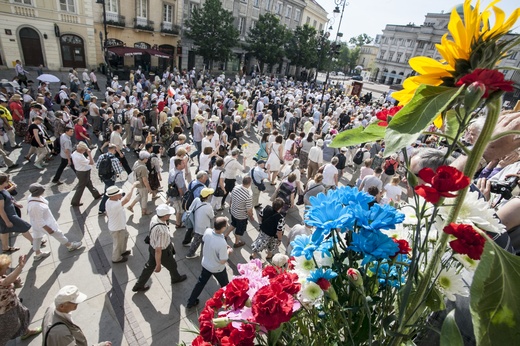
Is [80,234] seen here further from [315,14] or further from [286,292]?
[315,14]

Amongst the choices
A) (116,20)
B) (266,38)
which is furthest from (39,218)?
(266,38)

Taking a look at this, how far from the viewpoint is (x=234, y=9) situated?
33.8 meters

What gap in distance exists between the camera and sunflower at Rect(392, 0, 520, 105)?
27.4 inches

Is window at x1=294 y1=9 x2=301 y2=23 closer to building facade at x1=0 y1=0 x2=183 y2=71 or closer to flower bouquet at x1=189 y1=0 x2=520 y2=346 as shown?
building facade at x1=0 y1=0 x2=183 y2=71

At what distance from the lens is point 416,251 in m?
0.85

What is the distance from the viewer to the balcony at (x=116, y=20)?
24156mm

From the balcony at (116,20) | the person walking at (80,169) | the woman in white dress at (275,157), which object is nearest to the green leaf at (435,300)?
the person walking at (80,169)

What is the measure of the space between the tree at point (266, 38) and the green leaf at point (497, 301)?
38.5 meters

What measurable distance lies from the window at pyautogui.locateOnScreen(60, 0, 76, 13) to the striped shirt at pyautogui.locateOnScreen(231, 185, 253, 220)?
80.4 ft

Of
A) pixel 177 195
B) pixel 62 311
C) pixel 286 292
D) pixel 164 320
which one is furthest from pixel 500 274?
pixel 177 195

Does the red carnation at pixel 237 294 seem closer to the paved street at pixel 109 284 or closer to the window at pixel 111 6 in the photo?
the paved street at pixel 109 284

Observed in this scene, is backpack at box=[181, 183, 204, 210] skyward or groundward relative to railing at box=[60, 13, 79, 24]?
groundward

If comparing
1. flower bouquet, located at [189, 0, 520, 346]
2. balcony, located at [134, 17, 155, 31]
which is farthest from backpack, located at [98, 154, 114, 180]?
balcony, located at [134, 17, 155, 31]

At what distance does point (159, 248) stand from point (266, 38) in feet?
119
